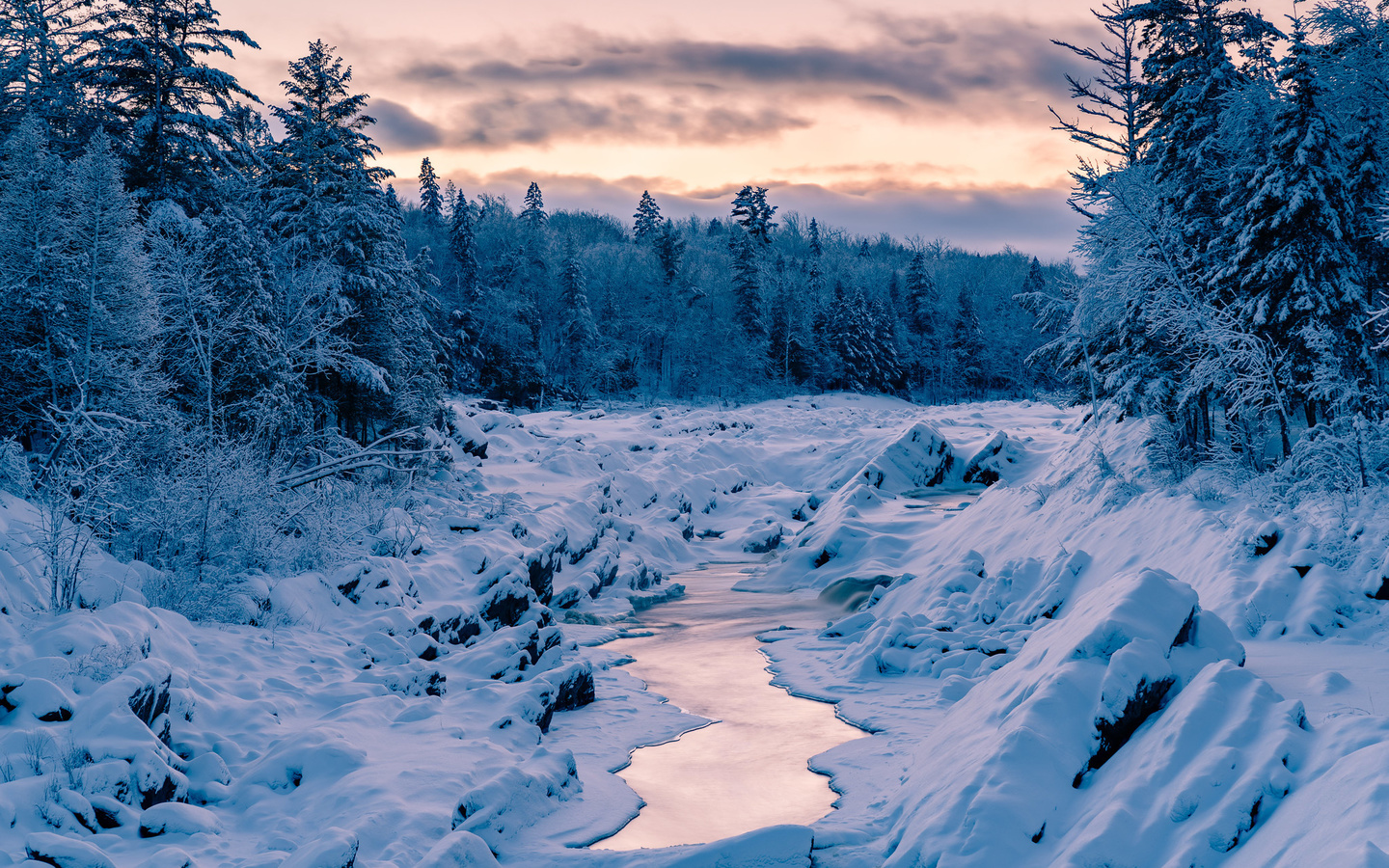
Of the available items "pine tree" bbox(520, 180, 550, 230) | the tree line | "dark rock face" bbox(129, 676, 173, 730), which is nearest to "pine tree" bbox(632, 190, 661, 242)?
"pine tree" bbox(520, 180, 550, 230)

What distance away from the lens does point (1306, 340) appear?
14.7 meters

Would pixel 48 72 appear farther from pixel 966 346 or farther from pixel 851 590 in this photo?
pixel 966 346

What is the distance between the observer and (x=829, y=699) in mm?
11062

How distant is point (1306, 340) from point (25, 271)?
2295 cm

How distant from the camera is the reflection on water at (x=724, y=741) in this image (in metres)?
7.56

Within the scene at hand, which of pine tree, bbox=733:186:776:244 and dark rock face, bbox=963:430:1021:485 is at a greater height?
pine tree, bbox=733:186:776:244

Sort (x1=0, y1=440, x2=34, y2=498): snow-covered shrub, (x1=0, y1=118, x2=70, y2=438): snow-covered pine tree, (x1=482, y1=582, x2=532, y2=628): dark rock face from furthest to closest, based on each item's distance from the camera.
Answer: (x1=0, y1=118, x2=70, y2=438): snow-covered pine tree
(x1=482, y1=582, x2=532, y2=628): dark rock face
(x1=0, y1=440, x2=34, y2=498): snow-covered shrub

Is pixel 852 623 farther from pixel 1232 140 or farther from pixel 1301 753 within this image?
pixel 1232 140

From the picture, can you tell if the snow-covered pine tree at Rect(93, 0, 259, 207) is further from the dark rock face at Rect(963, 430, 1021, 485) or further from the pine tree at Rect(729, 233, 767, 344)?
the pine tree at Rect(729, 233, 767, 344)

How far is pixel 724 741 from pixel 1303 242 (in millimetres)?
14294

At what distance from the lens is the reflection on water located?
7.56 m

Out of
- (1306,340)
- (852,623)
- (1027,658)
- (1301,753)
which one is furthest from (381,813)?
(1306,340)

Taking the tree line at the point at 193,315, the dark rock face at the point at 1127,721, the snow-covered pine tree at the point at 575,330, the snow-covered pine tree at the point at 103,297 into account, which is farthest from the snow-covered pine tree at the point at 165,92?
the snow-covered pine tree at the point at 575,330

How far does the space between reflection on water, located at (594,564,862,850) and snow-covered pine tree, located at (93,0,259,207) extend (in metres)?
17.1
